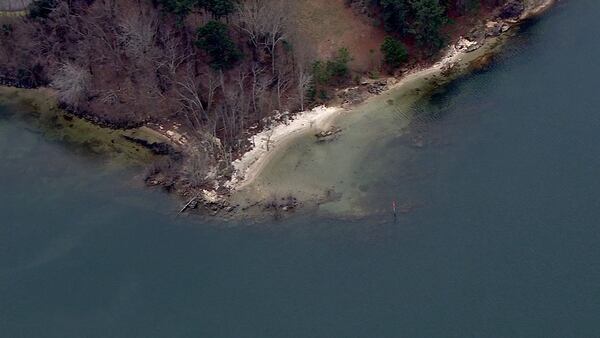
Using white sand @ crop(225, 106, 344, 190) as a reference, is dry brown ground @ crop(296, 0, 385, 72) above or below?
above

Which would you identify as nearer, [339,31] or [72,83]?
[72,83]

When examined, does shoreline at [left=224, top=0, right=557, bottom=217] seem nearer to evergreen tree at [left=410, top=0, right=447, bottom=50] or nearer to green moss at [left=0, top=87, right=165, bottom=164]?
evergreen tree at [left=410, top=0, right=447, bottom=50]

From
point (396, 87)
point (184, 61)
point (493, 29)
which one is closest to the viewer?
point (184, 61)

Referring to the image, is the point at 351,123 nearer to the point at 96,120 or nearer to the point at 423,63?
the point at 423,63

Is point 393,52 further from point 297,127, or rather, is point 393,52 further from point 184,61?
point 184,61

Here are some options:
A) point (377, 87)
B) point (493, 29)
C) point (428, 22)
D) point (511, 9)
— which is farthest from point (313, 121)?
point (511, 9)

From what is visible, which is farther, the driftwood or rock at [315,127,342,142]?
rock at [315,127,342,142]

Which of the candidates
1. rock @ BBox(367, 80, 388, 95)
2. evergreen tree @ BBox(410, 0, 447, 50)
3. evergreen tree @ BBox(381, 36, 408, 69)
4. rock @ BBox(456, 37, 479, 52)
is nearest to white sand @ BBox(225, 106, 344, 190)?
rock @ BBox(367, 80, 388, 95)

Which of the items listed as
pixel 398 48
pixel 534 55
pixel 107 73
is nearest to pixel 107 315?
pixel 107 73

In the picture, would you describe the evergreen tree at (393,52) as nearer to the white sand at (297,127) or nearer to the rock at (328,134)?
the white sand at (297,127)
